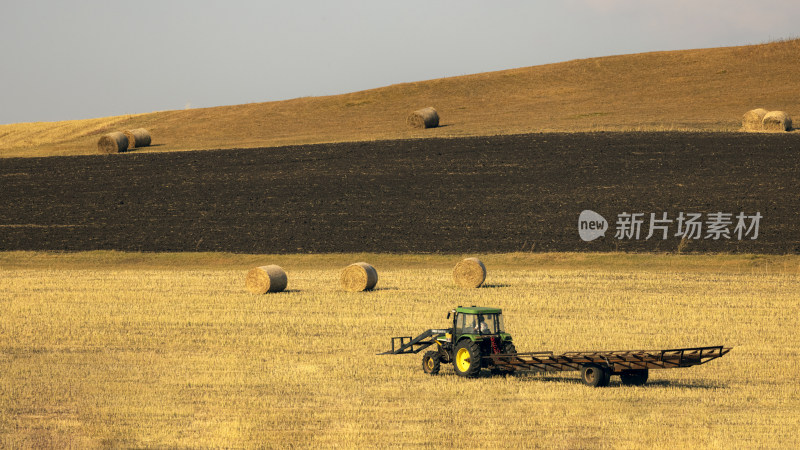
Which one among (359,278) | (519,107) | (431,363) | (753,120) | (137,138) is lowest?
(431,363)

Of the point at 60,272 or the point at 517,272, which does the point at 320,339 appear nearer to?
the point at 517,272

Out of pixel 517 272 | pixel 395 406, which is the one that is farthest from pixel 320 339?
pixel 517 272

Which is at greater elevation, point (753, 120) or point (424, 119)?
point (424, 119)

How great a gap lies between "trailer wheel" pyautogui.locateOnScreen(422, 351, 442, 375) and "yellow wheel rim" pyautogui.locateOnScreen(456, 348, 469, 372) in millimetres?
Answer: 391

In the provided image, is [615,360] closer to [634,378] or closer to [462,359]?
[634,378]

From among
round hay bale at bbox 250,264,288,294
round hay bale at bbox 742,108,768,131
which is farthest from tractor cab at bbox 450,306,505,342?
round hay bale at bbox 742,108,768,131

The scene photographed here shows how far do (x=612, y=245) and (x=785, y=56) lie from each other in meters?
41.6

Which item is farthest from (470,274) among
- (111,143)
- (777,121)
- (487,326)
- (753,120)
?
(111,143)

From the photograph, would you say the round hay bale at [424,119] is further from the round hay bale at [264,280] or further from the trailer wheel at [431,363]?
the trailer wheel at [431,363]

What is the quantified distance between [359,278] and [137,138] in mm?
40130

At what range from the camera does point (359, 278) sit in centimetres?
3009

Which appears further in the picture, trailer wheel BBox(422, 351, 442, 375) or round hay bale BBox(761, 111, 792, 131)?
round hay bale BBox(761, 111, 792, 131)

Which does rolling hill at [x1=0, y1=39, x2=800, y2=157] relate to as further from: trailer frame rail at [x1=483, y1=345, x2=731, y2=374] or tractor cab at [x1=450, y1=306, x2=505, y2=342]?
trailer frame rail at [x1=483, y1=345, x2=731, y2=374]

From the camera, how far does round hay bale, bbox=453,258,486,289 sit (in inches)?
1203
